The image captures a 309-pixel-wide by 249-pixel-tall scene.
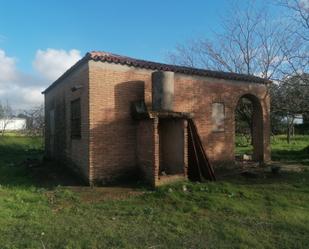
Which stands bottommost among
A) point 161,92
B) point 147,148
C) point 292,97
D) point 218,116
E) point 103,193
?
point 103,193

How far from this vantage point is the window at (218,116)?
14188 mm

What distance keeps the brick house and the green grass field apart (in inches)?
39.8

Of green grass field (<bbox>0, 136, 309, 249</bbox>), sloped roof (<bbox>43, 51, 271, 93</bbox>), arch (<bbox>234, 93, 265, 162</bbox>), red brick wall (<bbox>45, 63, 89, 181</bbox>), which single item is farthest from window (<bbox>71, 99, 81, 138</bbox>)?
arch (<bbox>234, 93, 265, 162</bbox>)

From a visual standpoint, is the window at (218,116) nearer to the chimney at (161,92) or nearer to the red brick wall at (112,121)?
the chimney at (161,92)

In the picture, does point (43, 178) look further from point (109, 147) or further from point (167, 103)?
point (167, 103)

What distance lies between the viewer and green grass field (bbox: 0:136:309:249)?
6.12 m

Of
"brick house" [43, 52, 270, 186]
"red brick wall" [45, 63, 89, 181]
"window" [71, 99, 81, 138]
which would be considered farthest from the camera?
"window" [71, 99, 81, 138]

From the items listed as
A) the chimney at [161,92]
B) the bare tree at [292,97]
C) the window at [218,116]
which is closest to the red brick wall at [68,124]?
the chimney at [161,92]

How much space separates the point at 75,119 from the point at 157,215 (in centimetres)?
642

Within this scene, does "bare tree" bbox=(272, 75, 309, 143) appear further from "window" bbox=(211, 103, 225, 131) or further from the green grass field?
the green grass field

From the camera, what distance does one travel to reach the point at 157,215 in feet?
25.4

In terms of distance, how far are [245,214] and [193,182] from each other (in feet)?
10.0

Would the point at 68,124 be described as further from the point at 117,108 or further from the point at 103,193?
the point at 103,193

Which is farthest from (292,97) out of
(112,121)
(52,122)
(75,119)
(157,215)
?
(157,215)
